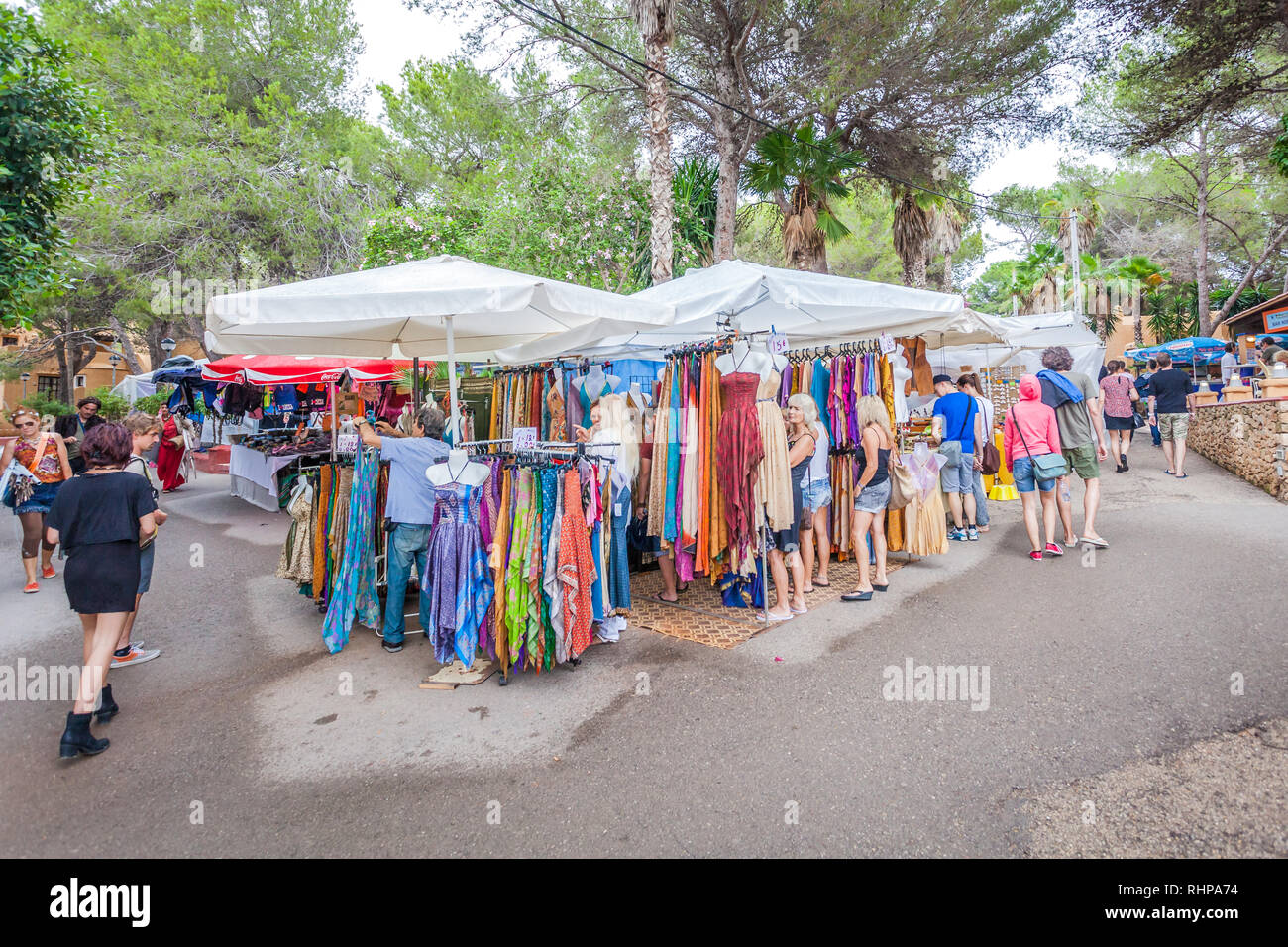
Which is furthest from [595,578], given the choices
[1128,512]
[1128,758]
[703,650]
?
[1128,512]

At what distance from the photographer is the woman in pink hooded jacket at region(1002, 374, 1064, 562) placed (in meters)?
6.10

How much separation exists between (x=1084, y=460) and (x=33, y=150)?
11004 mm

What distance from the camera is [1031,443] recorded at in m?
6.15

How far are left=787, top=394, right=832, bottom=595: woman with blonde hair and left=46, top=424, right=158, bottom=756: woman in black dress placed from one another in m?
4.34

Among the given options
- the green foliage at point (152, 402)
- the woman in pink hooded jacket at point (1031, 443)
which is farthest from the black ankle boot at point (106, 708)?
the green foliage at point (152, 402)

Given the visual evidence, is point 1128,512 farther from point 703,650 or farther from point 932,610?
point 703,650

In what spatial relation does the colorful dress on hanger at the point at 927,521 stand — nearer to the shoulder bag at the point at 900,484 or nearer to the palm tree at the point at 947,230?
the shoulder bag at the point at 900,484

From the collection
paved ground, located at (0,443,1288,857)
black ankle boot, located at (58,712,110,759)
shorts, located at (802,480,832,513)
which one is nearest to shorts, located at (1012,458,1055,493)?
paved ground, located at (0,443,1288,857)

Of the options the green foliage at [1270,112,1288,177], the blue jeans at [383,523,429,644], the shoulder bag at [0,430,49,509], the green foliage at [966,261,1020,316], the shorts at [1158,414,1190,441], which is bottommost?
the blue jeans at [383,523,429,644]

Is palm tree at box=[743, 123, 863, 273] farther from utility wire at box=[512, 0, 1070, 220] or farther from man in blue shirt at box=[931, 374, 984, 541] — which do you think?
man in blue shirt at box=[931, 374, 984, 541]

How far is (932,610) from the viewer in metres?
5.02

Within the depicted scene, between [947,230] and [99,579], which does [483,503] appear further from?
[947,230]

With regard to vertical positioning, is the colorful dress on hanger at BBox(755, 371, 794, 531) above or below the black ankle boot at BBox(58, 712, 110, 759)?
above
